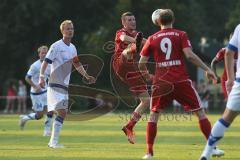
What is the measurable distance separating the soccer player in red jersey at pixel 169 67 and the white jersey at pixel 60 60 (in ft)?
12.7

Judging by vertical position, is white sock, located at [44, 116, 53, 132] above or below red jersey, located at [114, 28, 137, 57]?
below

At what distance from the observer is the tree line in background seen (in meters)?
51.0

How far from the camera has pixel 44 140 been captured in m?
18.5

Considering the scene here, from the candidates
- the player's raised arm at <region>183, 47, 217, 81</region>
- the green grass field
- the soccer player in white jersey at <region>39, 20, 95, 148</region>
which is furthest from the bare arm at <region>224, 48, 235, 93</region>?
the soccer player in white jersey at <region>39, 20, 95, 148</region>

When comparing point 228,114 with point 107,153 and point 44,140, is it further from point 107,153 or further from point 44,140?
point 44,140

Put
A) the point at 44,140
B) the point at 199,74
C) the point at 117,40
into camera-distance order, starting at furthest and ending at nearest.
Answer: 1. the point at 199,74
2. the point at 44,140
3. the point at 117,40

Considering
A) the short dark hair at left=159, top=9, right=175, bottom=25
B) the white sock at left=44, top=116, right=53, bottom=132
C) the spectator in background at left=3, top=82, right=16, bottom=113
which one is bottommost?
the spectator in background at left=3, top=82, right=16, bottom=113

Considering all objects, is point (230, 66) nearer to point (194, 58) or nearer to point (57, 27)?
point (194, 58)

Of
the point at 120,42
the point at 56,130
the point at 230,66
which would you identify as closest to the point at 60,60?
the point at 120,42

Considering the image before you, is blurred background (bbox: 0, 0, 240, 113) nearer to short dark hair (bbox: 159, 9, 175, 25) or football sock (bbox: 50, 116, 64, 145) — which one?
football sock (bbox: 50, 116, 64, 145)

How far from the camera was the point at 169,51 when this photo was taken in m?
12.8

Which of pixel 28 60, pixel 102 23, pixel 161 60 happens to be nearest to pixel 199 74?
pixel 102 23

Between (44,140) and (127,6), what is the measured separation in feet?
133

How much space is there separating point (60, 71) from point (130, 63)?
1595 mm
